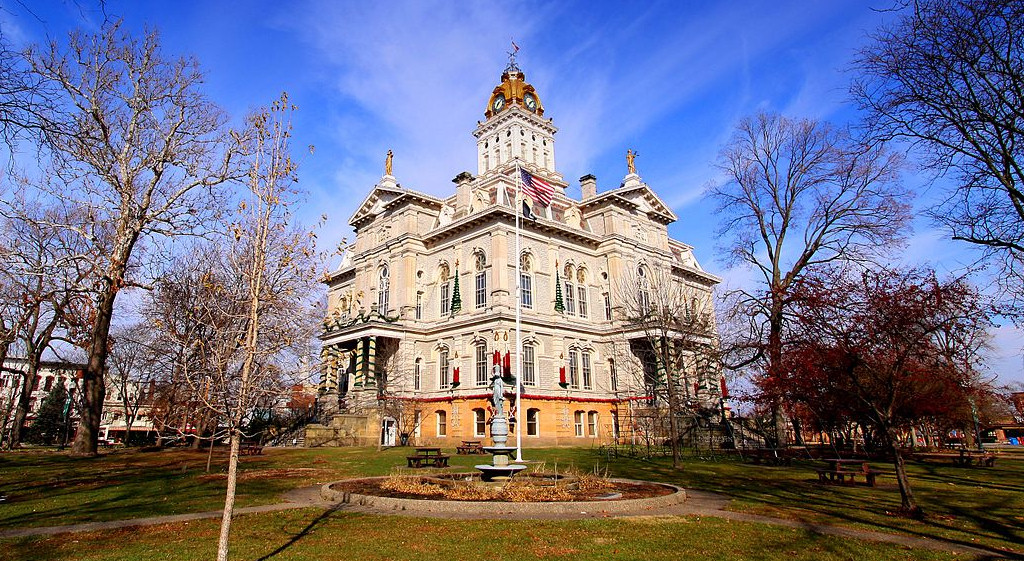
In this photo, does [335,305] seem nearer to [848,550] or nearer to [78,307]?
[78,307]

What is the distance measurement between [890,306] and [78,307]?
3172 cm

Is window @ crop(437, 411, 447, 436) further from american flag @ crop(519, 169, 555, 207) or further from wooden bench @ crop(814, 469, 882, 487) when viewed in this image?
wooden bench @ crop(814, 469, 882, 487)

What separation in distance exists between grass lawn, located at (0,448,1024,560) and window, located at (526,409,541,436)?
18.5 metres

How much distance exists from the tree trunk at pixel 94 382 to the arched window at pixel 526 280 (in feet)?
75.4

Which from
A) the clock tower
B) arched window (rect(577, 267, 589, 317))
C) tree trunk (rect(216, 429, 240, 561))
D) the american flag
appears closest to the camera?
tree trunk (rect(216, 429, 240, 561))

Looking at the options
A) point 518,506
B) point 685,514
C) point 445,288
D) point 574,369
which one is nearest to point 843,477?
point 685,514

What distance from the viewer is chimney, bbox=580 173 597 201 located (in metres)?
46.1

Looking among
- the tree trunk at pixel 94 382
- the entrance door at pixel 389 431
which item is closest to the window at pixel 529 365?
the entrance door at pixel 389 431

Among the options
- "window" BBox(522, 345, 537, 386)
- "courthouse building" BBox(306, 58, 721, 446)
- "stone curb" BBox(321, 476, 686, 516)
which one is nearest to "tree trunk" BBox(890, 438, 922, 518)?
"stone curb" BBox(321, 476, 686, 516)

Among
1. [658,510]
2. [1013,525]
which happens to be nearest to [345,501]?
[658,510]

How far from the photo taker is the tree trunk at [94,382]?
2200 centimetres

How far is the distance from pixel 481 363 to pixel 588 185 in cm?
1831

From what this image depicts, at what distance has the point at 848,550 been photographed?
27.7ft

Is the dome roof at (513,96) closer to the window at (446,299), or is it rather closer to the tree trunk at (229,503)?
the window at (446,299)
